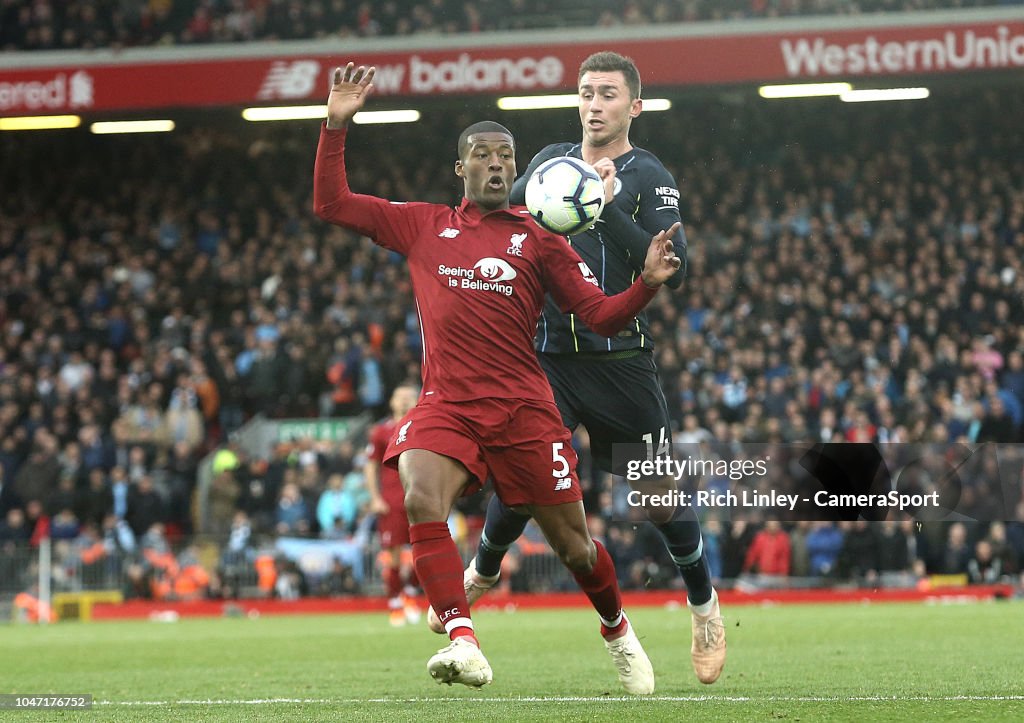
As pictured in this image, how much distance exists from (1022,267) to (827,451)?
32.8 feet

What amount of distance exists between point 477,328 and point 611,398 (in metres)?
1.17

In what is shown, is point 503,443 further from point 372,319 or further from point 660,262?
point 372,319

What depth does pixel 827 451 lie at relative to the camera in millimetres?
11414

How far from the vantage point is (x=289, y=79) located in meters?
22.2

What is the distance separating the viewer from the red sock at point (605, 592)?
638 cm

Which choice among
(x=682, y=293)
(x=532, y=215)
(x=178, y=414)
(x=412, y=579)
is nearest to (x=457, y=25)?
(x=682, y=293)

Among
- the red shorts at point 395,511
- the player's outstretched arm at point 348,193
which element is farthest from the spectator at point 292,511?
the player's outstretched arm at point 348,193

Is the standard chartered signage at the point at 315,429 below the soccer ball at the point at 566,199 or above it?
below

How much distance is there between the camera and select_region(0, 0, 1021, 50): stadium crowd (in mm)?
22203

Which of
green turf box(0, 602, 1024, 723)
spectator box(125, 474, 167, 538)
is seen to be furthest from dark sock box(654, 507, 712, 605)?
spectator box(125, 474, 167, 538)

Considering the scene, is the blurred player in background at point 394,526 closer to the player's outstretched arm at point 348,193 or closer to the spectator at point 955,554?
the spectator at point 955,554

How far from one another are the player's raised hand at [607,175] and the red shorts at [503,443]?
93cm

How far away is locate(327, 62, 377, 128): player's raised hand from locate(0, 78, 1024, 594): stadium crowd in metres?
10.7

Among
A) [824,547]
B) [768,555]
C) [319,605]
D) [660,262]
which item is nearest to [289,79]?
[319,605]
